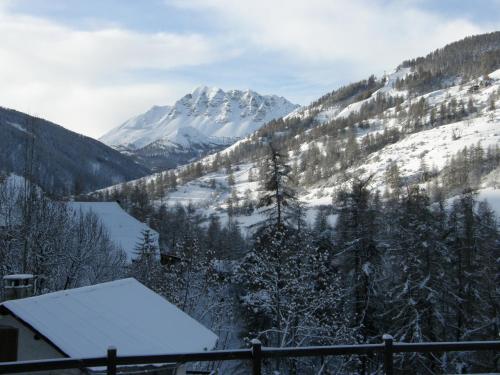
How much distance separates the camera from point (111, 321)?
10.7 meters

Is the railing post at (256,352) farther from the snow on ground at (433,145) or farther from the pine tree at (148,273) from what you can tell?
the snow on ground at (433,145)

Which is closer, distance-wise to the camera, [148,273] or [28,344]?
[28,344]

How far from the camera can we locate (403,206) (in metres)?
30.4

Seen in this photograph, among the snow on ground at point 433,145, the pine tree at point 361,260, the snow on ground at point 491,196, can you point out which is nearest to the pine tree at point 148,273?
the pine tree at point 361,260

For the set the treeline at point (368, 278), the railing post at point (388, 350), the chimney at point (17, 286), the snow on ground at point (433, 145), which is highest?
the snow on ground at point (433, 145)

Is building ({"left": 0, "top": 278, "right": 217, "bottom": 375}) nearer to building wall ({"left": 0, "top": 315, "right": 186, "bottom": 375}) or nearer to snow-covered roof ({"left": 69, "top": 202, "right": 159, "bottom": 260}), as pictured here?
building wall ({"left": 0, "top": 315, "right": 186, "bottom": 375})

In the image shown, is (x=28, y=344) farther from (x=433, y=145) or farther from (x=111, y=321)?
(x=433, y=145)

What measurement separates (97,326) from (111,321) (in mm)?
550

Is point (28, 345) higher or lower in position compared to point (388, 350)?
lower

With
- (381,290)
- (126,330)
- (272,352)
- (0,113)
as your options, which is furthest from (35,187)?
(0,113)

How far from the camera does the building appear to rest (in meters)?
9.40

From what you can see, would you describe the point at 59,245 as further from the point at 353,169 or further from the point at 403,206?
the point at 353,169

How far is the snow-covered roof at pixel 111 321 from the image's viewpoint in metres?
9.46

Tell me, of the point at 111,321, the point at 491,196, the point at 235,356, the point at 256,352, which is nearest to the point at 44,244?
the point at 111,321
